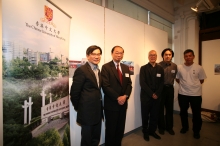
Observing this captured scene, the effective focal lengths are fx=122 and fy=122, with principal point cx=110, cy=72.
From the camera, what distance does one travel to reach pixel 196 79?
8.68ft

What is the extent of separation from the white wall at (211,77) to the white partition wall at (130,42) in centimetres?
246

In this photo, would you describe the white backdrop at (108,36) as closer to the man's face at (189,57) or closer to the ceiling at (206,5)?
the man's face at (189,57)

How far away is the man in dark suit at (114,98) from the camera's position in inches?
74.7

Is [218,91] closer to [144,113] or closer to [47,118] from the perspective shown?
[144,113]

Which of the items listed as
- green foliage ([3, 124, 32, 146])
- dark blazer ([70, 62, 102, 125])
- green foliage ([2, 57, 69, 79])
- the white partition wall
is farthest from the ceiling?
green foliage ([3, 124, 32, 146])

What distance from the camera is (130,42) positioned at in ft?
9.13

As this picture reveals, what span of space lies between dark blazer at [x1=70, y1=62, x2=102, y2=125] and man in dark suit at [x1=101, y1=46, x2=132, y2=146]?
316 millimetres

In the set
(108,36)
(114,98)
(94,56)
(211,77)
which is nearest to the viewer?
(94,56)

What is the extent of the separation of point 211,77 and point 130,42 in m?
3.10

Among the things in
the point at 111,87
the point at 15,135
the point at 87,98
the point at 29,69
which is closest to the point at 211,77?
the point at 111,87

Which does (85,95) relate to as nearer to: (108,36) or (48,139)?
(48,139)

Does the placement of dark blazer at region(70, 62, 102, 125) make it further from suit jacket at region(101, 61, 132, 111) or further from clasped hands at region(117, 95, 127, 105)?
clasped hands at region(117, 95, 127, 105)

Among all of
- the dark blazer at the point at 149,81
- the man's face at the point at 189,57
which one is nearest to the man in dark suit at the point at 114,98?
the dark blazer at the point at 149,81

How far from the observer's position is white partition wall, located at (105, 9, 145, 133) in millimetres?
2381
